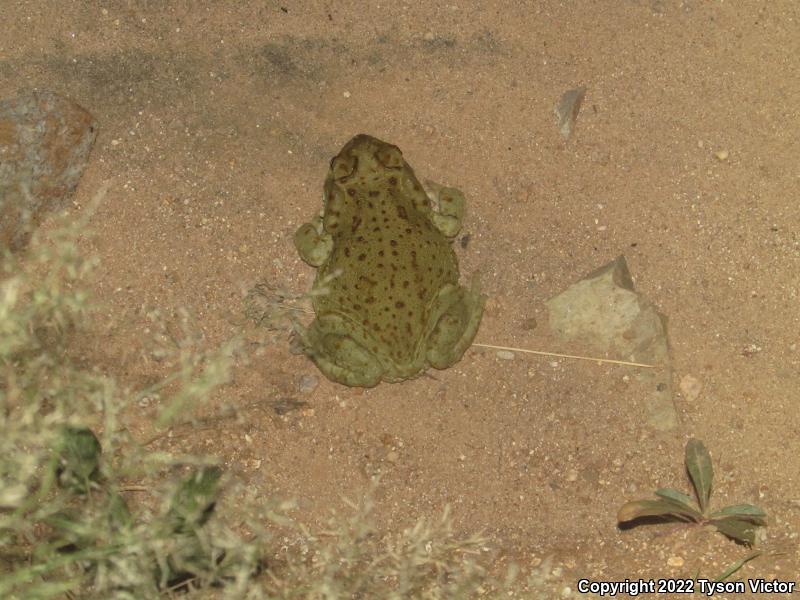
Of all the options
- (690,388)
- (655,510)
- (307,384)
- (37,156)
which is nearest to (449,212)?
(307,384)

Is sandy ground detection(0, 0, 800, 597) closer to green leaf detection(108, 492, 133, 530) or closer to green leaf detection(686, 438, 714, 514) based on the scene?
green leaf detection(686, 438, 714, 514)

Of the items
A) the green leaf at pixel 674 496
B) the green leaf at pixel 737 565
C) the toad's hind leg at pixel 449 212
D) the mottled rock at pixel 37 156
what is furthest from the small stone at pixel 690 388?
the mottled rock at pixel 37 156

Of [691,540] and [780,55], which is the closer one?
[691,540]

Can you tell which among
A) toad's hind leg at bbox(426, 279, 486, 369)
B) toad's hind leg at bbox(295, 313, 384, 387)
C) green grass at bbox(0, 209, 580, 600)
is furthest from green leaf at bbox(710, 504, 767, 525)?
toad's hind leg at bbox(295, 313, 384, 387)

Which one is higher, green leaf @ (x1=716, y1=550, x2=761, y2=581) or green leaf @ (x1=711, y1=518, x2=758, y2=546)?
green leaf @ (x1=711, y1=518, x2=758, y2=546)

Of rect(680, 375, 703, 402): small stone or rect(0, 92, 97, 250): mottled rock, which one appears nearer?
rect(0, 92, 97, 250): mottled rock

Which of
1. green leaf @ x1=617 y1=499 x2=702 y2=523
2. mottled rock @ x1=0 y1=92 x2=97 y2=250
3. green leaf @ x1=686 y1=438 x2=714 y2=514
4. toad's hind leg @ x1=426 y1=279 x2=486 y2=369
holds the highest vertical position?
mottled rock @ x1=0 y1=92 x2=97 y2=250

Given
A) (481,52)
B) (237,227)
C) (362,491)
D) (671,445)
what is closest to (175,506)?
(362,491)

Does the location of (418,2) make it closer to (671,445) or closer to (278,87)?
(278,87)
